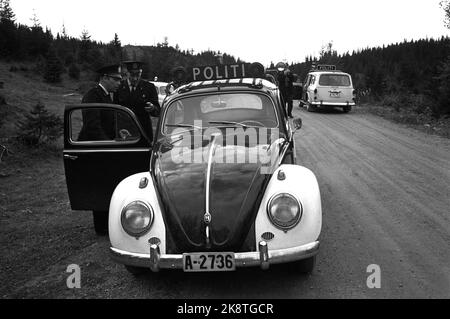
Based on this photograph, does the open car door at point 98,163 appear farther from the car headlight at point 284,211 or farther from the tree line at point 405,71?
the tree line at point 405,71

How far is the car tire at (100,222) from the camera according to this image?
5410mm

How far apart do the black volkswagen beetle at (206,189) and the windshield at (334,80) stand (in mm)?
15046

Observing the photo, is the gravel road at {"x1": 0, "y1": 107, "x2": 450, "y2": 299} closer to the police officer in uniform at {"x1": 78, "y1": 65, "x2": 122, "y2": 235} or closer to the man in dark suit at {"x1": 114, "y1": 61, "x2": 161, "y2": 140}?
the police officer in uniform at {"x1": 78, "y1": 65, "x2": 122, "y2": 235}

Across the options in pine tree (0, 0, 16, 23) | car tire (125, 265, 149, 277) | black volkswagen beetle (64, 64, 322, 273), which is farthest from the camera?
pine tree (0, 0, 16, 23)

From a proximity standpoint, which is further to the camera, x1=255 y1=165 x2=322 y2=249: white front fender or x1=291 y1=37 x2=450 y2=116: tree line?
x1=291 y1=37 x2=450 y2=116: tree line

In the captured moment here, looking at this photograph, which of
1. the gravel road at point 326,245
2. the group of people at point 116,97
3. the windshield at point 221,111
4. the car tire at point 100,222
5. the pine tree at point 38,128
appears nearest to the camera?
the gravel road at point 326,245

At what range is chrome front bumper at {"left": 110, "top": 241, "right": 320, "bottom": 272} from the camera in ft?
11.6

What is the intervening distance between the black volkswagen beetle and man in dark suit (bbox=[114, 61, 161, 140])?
1871 millimetres

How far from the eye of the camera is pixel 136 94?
23.1 ft

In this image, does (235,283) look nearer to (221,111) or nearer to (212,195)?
(212,195)

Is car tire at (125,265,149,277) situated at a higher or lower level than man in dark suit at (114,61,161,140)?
lower

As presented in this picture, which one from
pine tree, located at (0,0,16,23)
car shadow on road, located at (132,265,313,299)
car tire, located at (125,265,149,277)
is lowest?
car shadow on road, located at (132,265,313,299)

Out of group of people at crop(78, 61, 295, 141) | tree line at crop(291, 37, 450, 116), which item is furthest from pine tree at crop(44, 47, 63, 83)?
group of people at crop(78, 61, 295, 141)

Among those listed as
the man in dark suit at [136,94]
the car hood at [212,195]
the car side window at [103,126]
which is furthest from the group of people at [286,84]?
the car hood at [212,195]
